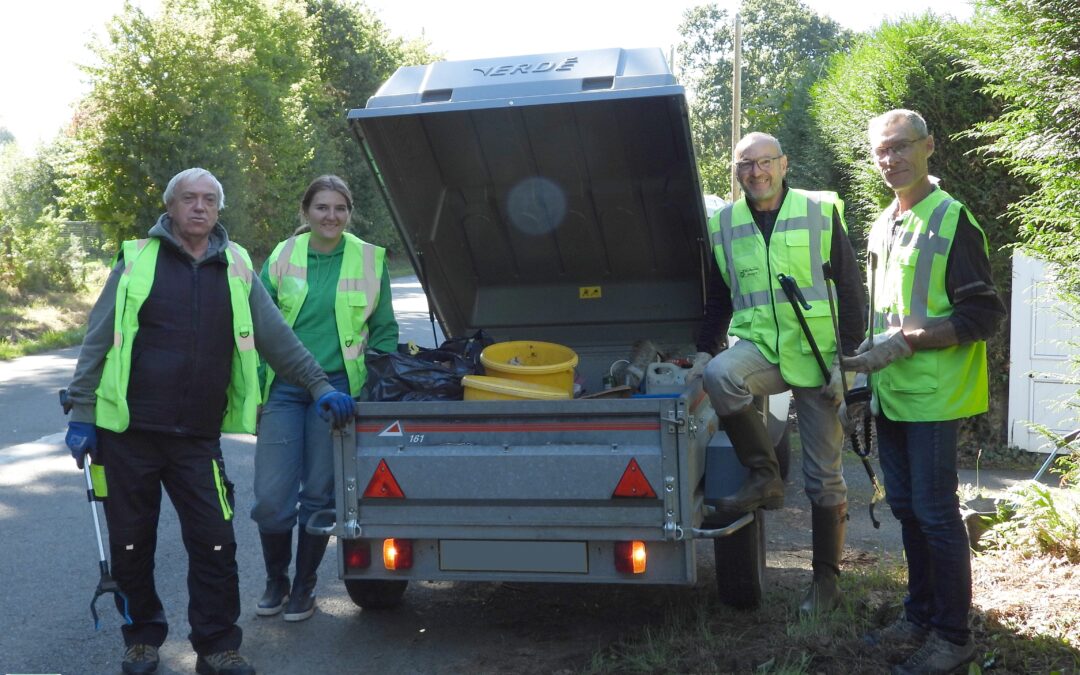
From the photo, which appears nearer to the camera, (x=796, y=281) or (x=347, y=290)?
(x=796, y=281)

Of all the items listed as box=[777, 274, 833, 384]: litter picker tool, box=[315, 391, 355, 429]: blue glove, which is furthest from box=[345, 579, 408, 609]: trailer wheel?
box=[777, 274, 833, 384]: litter picker tool

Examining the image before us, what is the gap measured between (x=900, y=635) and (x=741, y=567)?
30.0 inches

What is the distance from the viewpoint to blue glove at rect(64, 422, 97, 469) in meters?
3.95

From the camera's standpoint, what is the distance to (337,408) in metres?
4.10

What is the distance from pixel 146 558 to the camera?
4.16 meters

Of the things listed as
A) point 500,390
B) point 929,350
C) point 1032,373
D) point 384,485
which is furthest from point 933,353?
point 1032,373

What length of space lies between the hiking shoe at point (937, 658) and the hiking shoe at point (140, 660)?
2749 mm

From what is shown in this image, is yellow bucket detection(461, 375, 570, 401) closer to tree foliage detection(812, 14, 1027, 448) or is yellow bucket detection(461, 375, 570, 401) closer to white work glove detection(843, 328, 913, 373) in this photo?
white work glove detection(843, 328, 913, 373)

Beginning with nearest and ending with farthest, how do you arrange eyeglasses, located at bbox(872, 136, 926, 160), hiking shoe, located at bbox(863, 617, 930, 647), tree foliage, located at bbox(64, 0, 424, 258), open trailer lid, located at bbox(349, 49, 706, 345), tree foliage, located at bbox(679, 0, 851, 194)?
eyeglasses, located at bbox(872, 136, 926, 160)
hiking shoe, located at bbox(863, 617, 930, 647)
open trailer lid, located at bbox(349, 49, 706, 345)
tree foliage, located at bbox(64, 0, 424, 258)
tree foliage, located at bbox(679, 0, 851, 194)

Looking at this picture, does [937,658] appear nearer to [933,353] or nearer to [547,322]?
[933,353]

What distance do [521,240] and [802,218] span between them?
1932 millimetres

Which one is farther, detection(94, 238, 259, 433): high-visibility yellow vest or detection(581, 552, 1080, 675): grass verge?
detection(94, 238, 259, 433): high-visibility yellow vest

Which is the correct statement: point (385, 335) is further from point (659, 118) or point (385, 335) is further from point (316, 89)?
point (316, 89)

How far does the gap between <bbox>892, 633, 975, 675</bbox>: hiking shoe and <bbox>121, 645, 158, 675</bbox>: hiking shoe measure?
2.75m
